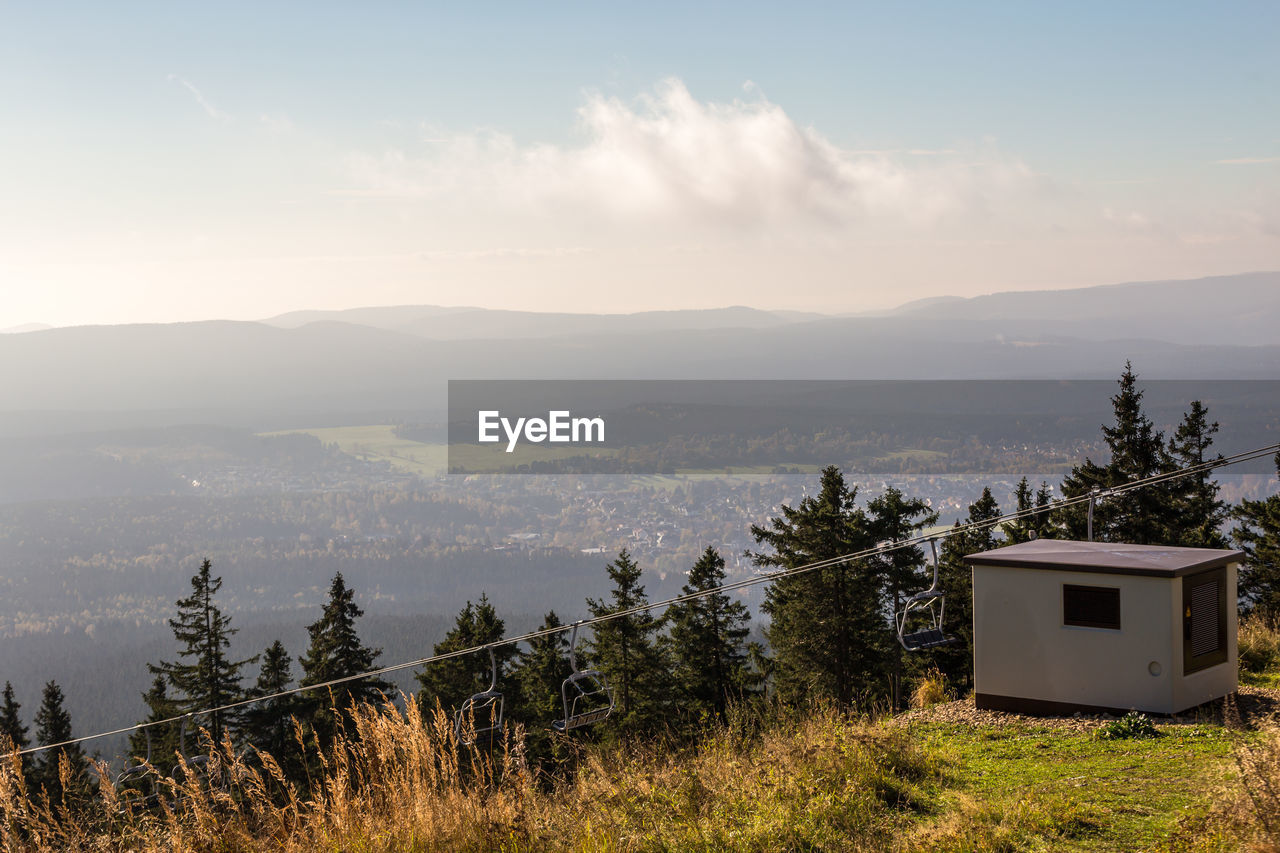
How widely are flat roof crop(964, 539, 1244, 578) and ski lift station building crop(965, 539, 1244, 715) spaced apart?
0.04 feet

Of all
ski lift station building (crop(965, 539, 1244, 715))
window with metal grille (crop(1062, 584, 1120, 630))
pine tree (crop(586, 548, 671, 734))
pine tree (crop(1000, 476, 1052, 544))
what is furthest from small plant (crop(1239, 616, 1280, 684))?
pine tree (crop(586, 548, 671, 734))

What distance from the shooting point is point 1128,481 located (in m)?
39.8

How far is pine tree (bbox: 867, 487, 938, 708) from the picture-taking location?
3744 cm

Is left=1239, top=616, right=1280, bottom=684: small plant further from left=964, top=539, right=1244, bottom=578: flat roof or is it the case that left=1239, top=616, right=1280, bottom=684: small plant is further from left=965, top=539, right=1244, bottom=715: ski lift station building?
left=964, top=539, right=1244, bottom=578: flat roof

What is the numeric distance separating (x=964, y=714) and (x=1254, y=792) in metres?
6.90

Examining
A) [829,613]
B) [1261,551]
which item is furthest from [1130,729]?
→ [1261,551]

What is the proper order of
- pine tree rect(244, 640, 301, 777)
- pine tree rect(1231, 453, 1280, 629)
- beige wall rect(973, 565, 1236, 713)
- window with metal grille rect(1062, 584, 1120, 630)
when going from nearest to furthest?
beige wall rect(973, 565, 1236, 713), window with metal grille rect(1062, 584, 1120, 630), pine tree rect(1231, 453, 1280, 629), pine tree rect(244, 640, 301, 777)

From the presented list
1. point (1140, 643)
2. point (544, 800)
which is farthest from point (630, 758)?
point (1140, 643)

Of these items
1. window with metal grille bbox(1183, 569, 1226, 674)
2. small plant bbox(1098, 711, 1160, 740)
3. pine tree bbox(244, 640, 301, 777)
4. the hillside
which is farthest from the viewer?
pine tree bbox(244, 640, 301, 777)

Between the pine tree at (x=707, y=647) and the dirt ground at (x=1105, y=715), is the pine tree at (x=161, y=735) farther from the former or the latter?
the dirt ground at (x=1105, y=715)

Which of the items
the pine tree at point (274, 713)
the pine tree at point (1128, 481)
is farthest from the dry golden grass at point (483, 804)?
the pine tree at point (274, 713)

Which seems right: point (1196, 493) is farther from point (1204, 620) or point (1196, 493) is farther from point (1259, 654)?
point (1204, 620)

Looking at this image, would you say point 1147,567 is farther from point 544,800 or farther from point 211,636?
point 211,636

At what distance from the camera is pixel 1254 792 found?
5535 mm
